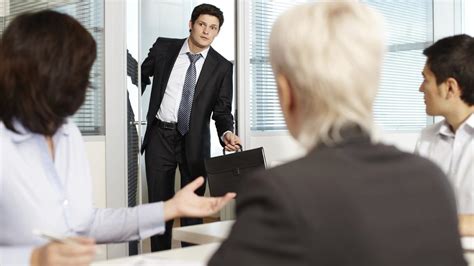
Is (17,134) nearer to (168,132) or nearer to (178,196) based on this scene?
(178,196)

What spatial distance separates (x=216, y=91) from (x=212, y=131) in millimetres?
511

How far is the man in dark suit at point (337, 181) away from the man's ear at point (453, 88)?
1529 mm

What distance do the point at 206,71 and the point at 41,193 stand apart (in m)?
2.65

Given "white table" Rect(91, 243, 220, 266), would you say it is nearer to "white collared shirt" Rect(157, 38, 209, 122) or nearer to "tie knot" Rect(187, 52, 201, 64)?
"white collared shirt" Rect(157, 38, 209, 122)

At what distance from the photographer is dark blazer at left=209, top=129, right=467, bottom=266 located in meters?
0.81

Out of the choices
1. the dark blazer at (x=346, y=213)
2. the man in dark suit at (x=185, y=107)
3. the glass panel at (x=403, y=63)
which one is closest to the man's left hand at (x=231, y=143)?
the man in dark suit at (x=185, y=107)

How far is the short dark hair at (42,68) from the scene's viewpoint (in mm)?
1376

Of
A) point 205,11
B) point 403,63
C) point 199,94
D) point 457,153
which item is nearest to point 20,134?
point 457,153

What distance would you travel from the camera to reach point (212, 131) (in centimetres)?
449

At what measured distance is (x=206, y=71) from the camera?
400 centimetres

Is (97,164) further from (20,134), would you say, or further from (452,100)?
(20,134)

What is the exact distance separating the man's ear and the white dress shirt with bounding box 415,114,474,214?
0.11 meters

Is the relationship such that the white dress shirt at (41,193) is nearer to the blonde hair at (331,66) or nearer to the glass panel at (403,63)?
the blonde hair at (331,66)

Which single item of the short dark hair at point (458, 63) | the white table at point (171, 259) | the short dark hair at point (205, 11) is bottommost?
the white table at point (171, 259)
